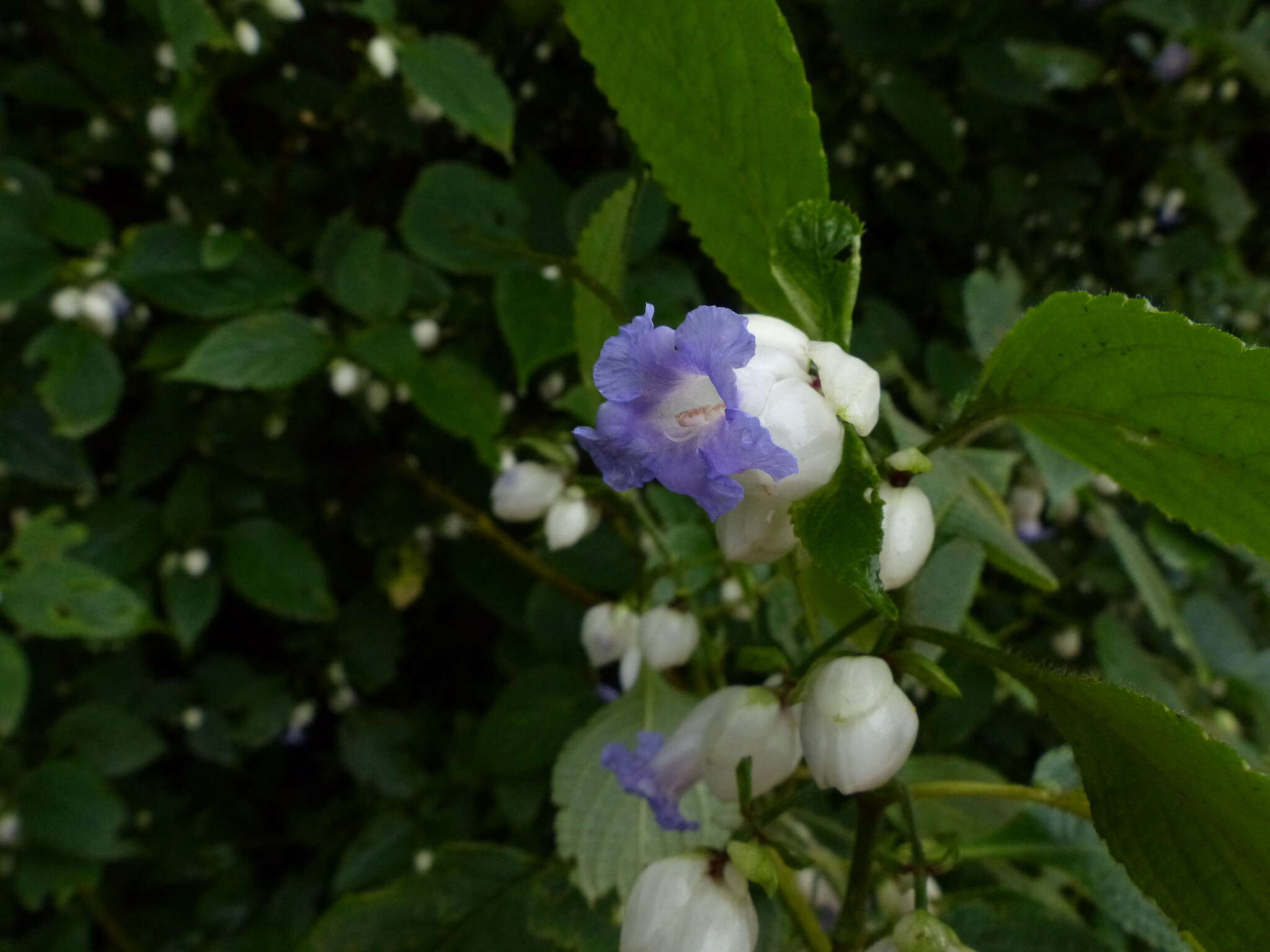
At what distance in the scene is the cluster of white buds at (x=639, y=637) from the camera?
31.0 inches

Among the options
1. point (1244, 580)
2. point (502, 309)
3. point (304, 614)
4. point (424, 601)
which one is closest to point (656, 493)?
point (502, 309)

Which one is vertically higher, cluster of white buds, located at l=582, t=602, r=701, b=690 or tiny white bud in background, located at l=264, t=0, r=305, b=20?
tiny white bud in background, located at l=264, t=0, r=305, b=20

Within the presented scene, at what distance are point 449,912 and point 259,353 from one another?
772 millimetres

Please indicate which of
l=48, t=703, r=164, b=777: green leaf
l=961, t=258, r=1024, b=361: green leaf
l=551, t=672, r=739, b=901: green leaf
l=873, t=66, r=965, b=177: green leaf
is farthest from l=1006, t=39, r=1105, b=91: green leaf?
l=48, t=703, r=164, b=777: green leaf

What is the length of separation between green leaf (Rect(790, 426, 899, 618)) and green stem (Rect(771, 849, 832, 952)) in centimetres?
24

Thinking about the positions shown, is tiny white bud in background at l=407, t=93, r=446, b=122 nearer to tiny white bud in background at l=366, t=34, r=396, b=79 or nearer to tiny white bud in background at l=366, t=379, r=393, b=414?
tiny white bud in background at l=366, t=34, r=396, b=79

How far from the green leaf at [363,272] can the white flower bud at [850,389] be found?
1019 mm

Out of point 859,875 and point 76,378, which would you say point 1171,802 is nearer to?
point 859,875

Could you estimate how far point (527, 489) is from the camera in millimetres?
883

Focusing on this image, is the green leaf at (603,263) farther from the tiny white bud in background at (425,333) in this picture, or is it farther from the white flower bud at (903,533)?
the tiny white bud in background at (425,333)

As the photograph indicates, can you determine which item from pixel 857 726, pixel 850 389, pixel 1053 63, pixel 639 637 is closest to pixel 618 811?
pixel 639 637

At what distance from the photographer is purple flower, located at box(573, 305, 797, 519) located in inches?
15.5

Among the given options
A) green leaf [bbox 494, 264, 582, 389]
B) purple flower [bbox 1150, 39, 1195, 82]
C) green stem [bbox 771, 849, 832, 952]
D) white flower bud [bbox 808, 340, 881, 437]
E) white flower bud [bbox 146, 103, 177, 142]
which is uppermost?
white flower bud [bbox 808, 340, 881, 437]

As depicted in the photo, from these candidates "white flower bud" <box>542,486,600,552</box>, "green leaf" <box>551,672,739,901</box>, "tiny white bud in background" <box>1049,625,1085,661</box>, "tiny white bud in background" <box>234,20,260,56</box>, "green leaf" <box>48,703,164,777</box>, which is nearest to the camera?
"green leaf" <box>551,672,739,901</box>
